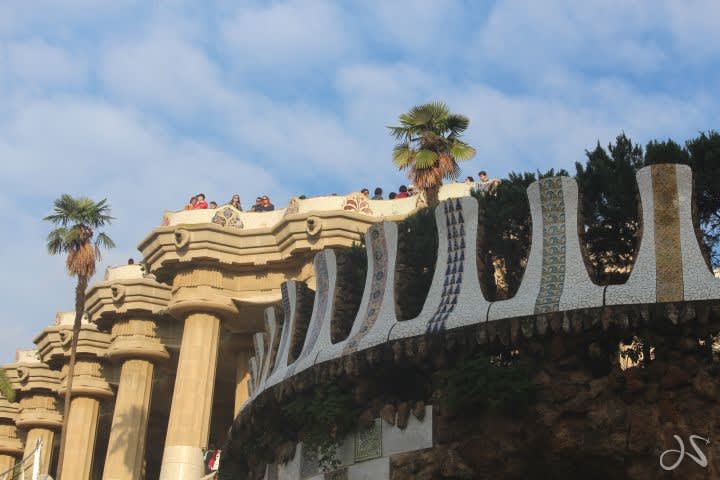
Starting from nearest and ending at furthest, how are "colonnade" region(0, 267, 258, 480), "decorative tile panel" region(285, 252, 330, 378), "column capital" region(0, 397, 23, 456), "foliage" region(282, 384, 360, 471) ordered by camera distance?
"foliage" region(282, 384, 360, 471), "decorative tile panel" region(285, 252, 330, 378), "colonnade" region(0, 267, 258, 480), "column capital" region(0, 397, 23, 456)

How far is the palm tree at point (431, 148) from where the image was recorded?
29703 mm

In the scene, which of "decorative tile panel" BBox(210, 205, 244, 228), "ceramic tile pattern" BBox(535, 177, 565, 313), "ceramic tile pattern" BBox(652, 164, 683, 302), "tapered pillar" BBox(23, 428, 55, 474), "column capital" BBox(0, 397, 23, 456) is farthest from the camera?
"column capital" BBox(0, 397, 23, 456)

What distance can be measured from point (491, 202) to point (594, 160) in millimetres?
2184

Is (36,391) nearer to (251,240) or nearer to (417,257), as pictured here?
(251,240)

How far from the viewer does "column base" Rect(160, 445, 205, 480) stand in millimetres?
34344

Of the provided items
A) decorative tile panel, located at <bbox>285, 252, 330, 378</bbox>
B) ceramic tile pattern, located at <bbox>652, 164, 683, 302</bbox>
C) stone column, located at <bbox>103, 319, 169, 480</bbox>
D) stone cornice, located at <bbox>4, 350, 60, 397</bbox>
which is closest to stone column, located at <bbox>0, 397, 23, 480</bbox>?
stone cornice, located at <bbox>4, 350, 60, 397</bbox>

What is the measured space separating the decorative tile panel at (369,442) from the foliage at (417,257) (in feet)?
7.98

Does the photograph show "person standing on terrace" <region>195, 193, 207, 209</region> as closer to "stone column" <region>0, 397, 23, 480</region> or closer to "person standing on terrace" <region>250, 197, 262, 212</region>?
"person standing on terrace" <region>250, 197, 262, 212</region>

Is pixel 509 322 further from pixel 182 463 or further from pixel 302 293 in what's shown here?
pixel 182 463

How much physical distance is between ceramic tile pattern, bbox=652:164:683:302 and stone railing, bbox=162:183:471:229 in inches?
703

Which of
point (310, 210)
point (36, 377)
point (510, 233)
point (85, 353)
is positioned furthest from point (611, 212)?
point (36, 377)

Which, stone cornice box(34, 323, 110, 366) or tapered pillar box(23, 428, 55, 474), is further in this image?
tapered pillar box(23, 428, 55, 474)

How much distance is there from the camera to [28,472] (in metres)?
53.6

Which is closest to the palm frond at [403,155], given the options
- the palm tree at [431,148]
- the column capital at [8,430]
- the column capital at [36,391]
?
the palm tree at [431,148]
